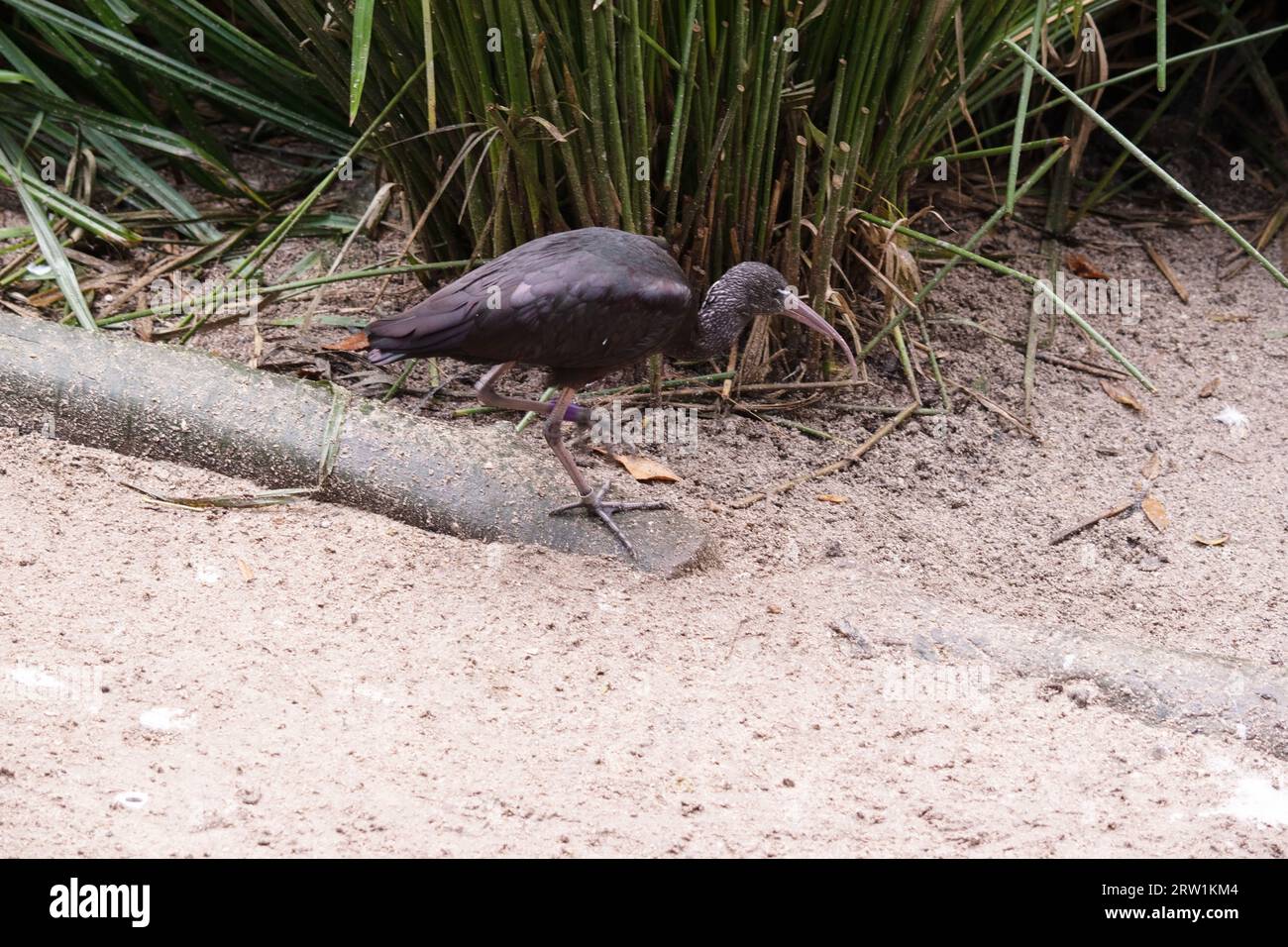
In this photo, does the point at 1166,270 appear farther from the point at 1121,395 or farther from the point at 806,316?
the point at 806,316

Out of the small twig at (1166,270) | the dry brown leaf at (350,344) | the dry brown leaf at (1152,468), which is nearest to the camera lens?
the dry brown leaf at (1152,468)

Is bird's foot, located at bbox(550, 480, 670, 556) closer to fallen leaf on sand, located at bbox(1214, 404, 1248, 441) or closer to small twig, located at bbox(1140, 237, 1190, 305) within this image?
fallen leaf on sand, located at bbox(1214, 404, 1248, 441)

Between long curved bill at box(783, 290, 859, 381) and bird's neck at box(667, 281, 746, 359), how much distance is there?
0.51 feet

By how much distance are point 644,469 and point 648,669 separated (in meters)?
1.12

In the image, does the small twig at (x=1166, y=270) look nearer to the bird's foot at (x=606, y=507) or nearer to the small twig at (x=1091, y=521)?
the small twig at (x=1091, y=521)

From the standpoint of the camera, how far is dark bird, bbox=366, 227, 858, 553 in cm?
369

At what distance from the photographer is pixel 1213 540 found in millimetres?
4156

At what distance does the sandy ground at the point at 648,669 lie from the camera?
261 centimetres

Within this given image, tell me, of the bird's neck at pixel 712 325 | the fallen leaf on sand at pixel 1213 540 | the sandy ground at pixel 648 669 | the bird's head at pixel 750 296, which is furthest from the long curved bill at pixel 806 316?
the fallen leaf on sand at pixel 1213 540

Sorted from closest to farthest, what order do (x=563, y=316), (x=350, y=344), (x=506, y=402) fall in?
(x=563, y=316) → (x=506, y=402) → (x=350, y=344)

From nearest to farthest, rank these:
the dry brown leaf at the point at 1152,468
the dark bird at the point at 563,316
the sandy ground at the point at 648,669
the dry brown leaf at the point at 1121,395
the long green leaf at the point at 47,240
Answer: the sandy ground at the point at 648,669, the dark bird at the point at 563,316, the long green leaf at the point at 47,240, the dry brown leaf at the point at 1152,468, the dry brown leaf at the point at 1121,395

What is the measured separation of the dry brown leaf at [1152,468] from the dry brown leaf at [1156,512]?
136 mm

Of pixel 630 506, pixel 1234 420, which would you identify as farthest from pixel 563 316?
pixel 1234 420

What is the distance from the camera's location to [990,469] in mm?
4469
